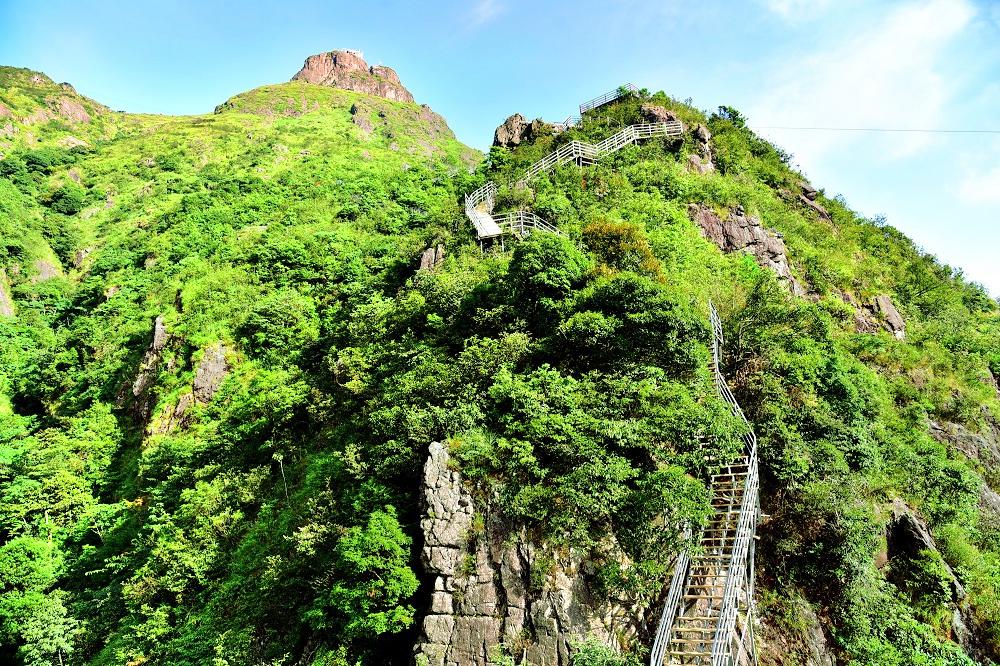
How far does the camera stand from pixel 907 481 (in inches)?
682

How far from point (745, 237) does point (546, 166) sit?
38.0 feet

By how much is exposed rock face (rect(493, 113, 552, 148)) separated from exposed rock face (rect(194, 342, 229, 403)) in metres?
23.0

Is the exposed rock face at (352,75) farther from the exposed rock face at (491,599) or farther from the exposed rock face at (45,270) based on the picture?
the exposed rock face at (491,599)

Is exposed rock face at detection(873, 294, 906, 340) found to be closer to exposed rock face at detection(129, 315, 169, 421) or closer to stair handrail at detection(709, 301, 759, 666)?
stair handrail at detection(709, 301, 759, 666)

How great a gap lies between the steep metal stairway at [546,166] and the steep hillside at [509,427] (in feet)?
2.71

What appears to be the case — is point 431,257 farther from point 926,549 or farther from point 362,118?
point 362,118

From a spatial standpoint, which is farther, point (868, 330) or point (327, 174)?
point (327, 174)

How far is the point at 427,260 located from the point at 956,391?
78.6ft

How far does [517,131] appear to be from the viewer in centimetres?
3891

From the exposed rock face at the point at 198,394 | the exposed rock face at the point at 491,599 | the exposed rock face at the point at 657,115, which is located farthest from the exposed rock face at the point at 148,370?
the exposed rock face at the point at 657,115

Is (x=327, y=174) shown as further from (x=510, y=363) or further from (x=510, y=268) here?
(x=510, y=363)

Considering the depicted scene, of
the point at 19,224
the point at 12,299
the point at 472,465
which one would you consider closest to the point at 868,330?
the point at 472,465

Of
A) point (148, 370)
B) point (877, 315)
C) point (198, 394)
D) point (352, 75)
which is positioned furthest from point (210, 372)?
point (352, 75)

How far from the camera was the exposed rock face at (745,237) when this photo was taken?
90.1ft
